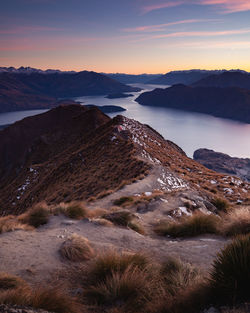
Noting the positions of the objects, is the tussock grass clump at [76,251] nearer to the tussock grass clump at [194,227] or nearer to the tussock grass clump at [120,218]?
the tussock grass clump at [120,218]

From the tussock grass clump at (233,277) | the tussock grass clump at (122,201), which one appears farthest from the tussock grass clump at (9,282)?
the tussock grass clump at (122,201)

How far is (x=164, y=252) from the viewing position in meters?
6.23

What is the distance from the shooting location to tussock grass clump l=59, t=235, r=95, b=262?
221 inches

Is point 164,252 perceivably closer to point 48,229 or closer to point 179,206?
point 48,229

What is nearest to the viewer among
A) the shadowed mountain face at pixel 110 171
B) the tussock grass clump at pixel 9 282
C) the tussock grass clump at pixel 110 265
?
the tussock grass clump at pixel 9 282

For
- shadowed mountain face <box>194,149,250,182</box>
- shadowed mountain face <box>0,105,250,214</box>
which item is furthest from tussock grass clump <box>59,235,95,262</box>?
shadowed mountain face <box>194,149,250,182</box>

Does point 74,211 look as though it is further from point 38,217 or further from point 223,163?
point 223,163

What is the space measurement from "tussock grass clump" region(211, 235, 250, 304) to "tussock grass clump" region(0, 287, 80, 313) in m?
2.06

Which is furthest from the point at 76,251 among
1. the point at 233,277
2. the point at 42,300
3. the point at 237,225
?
the point at 237,225

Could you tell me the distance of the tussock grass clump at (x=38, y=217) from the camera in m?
8.49

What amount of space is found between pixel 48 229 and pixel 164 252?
3833 millimetres

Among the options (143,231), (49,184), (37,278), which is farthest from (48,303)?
(49,184)

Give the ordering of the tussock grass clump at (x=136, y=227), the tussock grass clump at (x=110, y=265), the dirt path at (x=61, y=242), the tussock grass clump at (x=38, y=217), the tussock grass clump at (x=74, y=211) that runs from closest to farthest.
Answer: the tussock grass clump at (x=110, y=265) → the dirt path at (x=61, y=242) → the tussock grass clump at (x=136, y=227) → the tussock grass clump at (x=38, y=217) → the tussock grass clump at (x=74, y=211)

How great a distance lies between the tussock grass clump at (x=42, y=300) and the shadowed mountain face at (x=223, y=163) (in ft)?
426
